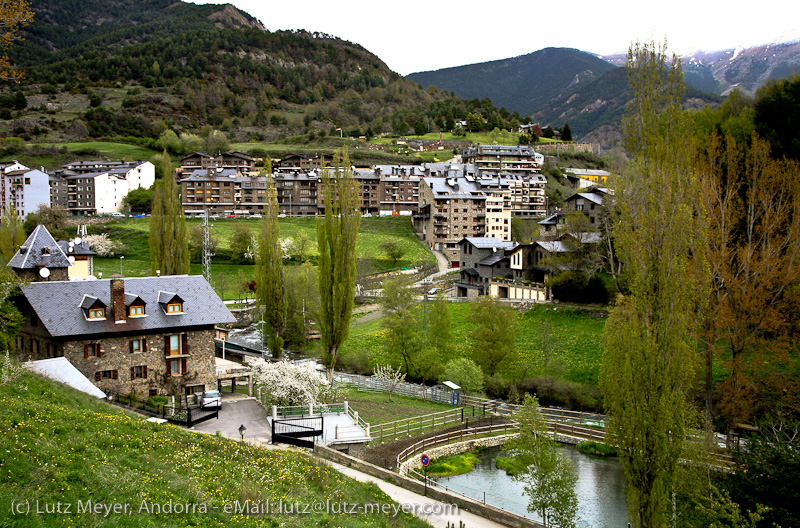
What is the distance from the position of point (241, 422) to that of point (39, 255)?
19.1 m

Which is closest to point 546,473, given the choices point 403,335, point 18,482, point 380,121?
point 18,482

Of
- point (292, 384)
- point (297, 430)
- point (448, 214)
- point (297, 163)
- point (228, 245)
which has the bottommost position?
point (297, 430)

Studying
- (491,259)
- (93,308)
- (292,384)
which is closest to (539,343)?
(292,384)

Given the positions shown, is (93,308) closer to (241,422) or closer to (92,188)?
(241,422)

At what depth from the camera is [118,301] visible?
29.0 metres

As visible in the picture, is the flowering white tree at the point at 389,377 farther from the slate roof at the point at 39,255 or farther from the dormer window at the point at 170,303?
the slate roof at the point at 39,255

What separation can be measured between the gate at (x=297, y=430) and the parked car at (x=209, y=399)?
3805 mm

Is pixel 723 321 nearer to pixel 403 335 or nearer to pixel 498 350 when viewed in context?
pixel 498 350

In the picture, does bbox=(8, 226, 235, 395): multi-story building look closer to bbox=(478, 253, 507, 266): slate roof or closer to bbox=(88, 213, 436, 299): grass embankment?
bbox=(88, 213, 436, 299): grass embankment

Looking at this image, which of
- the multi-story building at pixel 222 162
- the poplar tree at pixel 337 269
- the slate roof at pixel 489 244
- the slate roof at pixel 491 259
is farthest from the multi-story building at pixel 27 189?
the poplar tree at pixel 337 269

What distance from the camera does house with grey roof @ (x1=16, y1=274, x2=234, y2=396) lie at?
91.6 feet

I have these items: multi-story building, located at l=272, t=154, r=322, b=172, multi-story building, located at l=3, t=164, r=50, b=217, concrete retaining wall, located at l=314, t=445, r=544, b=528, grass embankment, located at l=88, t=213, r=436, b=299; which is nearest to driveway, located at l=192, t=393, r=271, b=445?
concrete retaining wall, located at l=314, t=445, r=544, b=528

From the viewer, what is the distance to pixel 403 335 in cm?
3928

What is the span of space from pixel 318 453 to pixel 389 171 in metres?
97.6
